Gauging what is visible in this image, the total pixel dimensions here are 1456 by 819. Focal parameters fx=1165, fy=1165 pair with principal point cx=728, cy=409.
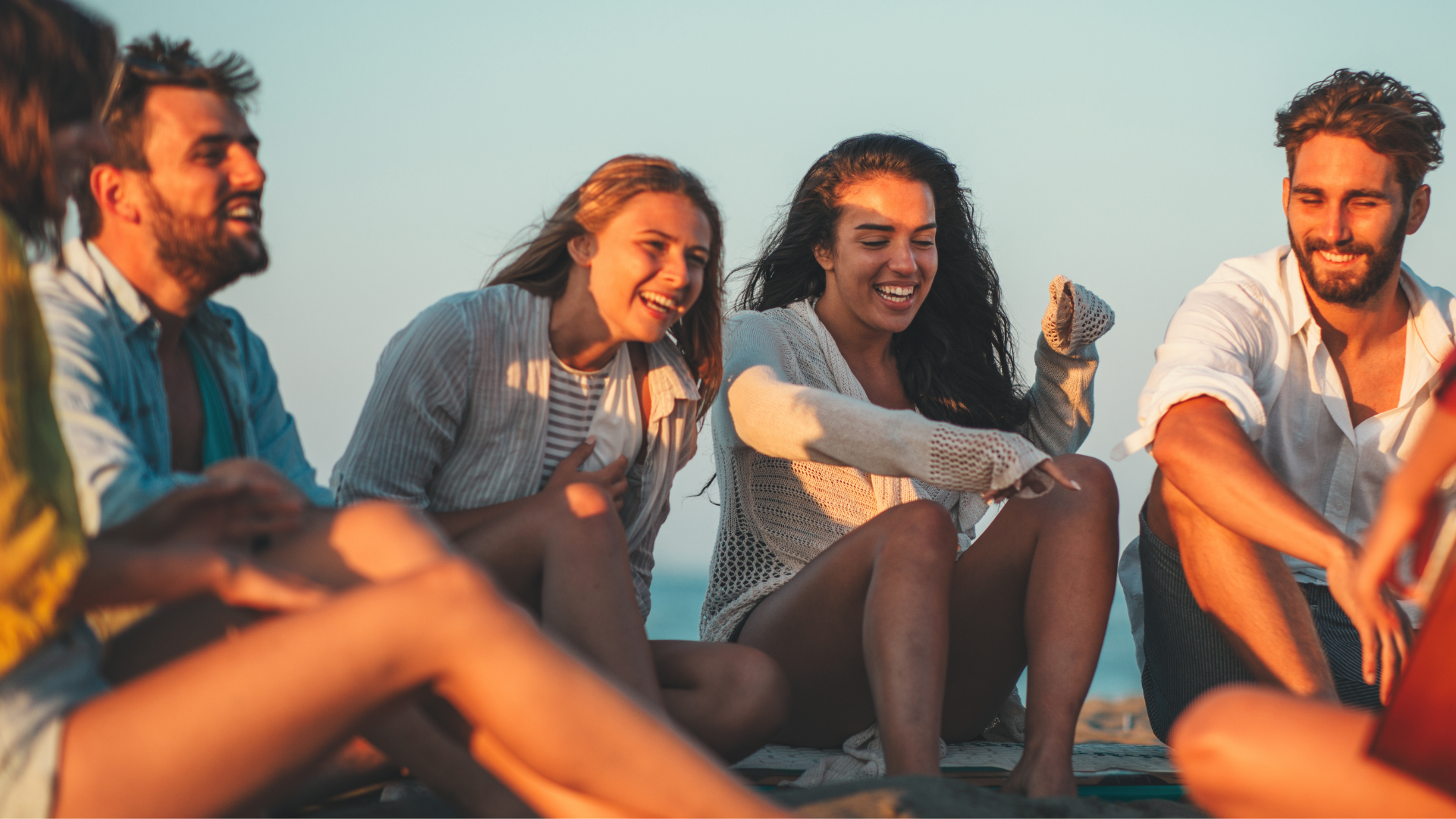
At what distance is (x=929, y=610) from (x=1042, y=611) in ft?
1.14

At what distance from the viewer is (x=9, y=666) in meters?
1.47

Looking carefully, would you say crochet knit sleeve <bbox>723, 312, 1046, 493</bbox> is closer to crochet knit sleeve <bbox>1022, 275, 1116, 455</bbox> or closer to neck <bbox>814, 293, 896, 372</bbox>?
neck <bbox>814, 293, 896, 372</bbox>

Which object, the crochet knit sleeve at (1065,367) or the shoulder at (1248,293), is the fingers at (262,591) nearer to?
the crochet knit sleeve at (1065,367)

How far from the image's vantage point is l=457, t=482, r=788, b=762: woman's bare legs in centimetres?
251

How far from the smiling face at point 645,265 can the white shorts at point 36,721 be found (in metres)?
1.69

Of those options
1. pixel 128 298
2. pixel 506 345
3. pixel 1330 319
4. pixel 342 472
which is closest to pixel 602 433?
pixel 506 345

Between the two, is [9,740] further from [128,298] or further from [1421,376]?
[1421,376]

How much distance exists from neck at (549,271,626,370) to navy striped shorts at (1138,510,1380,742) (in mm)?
1720

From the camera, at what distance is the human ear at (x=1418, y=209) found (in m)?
3.60

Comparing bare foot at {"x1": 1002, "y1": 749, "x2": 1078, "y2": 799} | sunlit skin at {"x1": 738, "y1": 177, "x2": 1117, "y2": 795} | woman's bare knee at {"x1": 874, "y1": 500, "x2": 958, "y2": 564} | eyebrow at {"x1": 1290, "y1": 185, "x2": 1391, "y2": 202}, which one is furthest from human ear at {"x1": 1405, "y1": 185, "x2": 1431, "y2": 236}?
bare foot at {"x1": 1002, "y1": 749, "x2": 1078, "y2": 799}

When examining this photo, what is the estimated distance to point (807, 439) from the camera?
9.99ft

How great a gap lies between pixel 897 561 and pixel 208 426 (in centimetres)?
160

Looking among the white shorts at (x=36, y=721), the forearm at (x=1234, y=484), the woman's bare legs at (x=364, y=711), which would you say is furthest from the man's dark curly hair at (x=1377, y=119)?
the white shorts at (x=36, y=721)

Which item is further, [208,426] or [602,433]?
[602,433]
